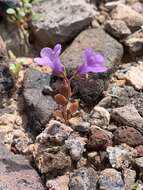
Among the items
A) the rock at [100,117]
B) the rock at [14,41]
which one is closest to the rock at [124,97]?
the rock at [100,117]

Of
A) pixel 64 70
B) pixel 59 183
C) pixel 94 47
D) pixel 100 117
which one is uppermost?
pixel 64 70

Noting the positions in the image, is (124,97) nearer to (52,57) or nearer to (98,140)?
(98,140)

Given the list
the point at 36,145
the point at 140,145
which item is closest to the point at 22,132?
the point at 36,145

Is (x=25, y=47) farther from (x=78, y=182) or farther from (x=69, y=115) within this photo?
(x=78, y=182)

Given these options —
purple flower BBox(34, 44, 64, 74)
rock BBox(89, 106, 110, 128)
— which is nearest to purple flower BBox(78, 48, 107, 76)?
purple flower BBox(34, 44, 64, 74)

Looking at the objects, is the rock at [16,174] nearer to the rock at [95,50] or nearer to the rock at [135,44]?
the rock at [95,50]

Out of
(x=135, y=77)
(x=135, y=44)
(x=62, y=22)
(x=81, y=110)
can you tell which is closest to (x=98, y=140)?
(x=81, y=110)
